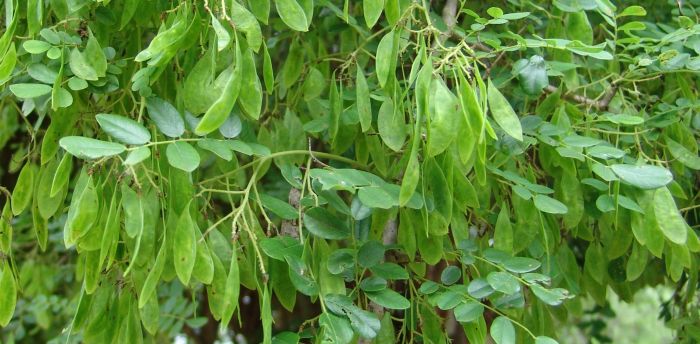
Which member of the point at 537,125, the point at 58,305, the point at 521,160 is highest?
the point at 537,125

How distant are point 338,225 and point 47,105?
0.50 meters

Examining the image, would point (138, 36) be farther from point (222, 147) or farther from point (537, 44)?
point (537, 44)

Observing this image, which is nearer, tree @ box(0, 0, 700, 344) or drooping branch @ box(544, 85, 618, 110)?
tree @ box(0, 0, 700, 344)

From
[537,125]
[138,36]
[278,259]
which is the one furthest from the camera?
[138,36]

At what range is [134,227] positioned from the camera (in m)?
1.01

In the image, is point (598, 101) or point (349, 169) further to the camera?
point (598, 101)

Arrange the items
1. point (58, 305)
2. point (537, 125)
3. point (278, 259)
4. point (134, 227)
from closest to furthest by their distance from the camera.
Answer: point (134, 227) < point (278, 259) < point (537, 125) < point (58, 305)

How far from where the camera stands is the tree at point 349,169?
102cm

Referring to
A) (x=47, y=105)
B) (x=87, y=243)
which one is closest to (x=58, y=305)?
(x=47, y=105)

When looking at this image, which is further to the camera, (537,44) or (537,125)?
(537,125)

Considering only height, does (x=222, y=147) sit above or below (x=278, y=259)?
above

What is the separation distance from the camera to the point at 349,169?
1.16m

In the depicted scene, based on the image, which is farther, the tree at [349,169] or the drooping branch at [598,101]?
the drooping branch at [598,101]

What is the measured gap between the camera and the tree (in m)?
1.02
